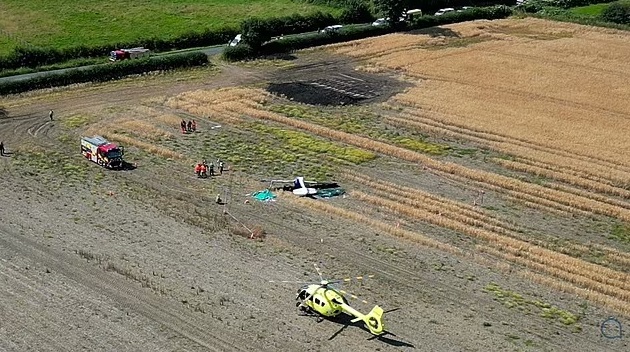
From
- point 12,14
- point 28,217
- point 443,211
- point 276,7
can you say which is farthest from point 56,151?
point 276,7

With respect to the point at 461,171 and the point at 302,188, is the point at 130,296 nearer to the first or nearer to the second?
the point at 302,188

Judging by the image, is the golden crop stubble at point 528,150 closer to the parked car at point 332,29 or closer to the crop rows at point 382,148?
the crop rows at point 382,148

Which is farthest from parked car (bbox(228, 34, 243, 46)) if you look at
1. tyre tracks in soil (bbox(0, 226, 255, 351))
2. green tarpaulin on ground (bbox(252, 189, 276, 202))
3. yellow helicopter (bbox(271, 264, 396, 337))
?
yellow helicopter (bbox(271, 264, 396, 337))

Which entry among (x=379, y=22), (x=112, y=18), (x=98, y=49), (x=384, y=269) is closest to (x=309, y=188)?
(x=384, y=269)

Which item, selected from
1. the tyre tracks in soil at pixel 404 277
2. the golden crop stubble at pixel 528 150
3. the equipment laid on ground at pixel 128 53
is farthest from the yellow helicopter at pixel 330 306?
the equipment laid on ground at pixel 128 53

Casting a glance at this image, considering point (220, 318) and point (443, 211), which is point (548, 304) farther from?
point (220, 318)
